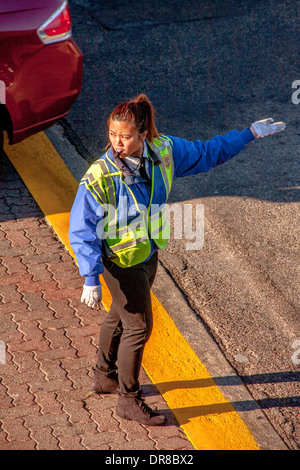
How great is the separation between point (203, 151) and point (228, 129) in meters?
3.12

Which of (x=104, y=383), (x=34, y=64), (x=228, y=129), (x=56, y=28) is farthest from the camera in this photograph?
(x=228, y=129)

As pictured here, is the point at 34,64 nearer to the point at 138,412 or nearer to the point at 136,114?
the point at 136,114

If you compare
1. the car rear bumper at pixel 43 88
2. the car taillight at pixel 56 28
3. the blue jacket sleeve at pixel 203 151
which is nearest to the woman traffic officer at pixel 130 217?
the blue jacket sleeve at pixel 203 151

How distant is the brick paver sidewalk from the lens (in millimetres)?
3971

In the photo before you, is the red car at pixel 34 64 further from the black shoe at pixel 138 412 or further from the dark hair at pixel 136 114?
the black shoe at pixel 138 412

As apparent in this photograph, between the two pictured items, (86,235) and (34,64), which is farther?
(34,64)

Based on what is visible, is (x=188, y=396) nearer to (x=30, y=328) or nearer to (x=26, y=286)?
(x=30, y=328)

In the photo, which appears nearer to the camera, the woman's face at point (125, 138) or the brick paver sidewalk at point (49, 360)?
the woman's face at point (125, 138)

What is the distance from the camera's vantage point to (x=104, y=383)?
427cm

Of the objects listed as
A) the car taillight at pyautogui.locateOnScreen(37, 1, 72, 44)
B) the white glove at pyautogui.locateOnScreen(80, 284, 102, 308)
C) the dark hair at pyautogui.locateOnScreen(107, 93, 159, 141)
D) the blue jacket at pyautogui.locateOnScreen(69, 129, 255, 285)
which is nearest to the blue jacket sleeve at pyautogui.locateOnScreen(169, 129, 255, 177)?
the blue jacket at pyautogui.locateOnScreen(69, 129, 255, 285)

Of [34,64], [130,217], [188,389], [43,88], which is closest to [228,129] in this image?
[43,88]

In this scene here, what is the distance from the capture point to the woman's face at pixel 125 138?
365cm
